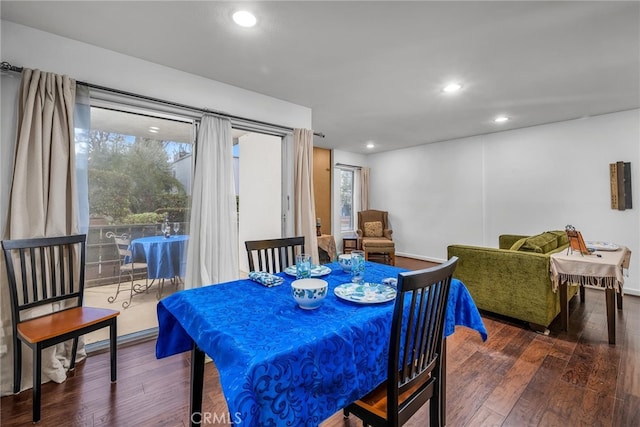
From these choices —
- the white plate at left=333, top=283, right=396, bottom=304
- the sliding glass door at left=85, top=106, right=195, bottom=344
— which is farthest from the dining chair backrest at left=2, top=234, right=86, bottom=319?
the white plate at left=333, top=283, right=396, bottom=304

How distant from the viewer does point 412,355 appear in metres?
1.08

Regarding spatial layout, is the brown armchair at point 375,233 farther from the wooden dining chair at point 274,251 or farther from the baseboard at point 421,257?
the wooden dining chair at point 274,251

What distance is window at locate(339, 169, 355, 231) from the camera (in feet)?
21.8

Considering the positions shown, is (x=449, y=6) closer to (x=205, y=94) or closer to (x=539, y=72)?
(x=539, y=72)

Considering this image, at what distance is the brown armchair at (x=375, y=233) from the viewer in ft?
17.2

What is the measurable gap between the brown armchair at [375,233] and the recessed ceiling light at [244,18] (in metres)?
4.16

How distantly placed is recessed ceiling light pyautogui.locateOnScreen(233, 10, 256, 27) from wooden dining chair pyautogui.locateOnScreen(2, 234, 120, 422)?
6.33 feet

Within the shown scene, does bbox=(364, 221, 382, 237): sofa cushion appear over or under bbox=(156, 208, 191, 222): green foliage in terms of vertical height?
under

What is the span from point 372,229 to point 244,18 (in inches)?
185

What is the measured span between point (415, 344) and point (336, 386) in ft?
1.20

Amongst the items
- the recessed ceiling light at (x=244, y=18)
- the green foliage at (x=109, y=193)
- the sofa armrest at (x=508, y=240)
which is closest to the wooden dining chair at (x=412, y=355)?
the recessed ceiling light at (x=244, y=18)

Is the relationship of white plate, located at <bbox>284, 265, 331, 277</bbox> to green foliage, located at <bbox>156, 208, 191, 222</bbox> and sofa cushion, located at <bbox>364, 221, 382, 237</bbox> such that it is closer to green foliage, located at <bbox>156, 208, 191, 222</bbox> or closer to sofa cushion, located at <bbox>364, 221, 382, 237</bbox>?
green foliage, located at <bbox>156, 208, 191, 222</bbox>

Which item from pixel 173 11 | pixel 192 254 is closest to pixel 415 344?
pixel 192 254

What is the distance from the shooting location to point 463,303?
4.98 feet
